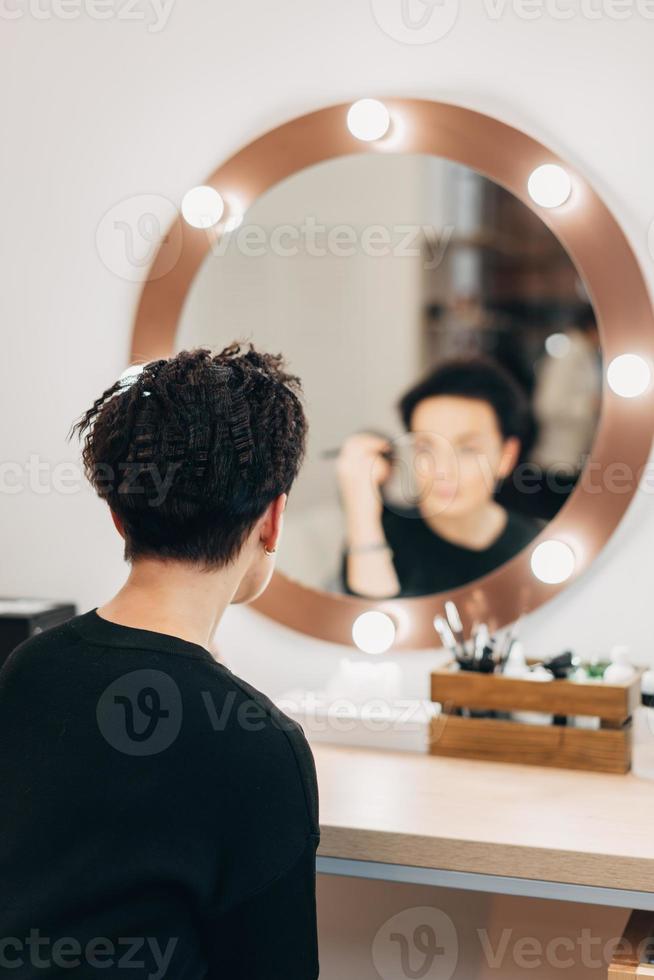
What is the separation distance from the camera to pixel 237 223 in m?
1.74

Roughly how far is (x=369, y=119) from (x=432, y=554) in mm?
668

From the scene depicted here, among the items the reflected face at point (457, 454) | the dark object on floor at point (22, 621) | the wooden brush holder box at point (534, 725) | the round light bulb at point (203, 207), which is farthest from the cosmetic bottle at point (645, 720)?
the round light bulb at point (203, 207)

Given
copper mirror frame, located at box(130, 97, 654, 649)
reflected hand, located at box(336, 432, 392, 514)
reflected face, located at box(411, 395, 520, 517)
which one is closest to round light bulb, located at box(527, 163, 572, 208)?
copper mirror frame, located at box(130, 97, 654, 649)

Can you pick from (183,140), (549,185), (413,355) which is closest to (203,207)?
(183,140)

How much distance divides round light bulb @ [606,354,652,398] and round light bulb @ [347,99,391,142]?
0.50 m

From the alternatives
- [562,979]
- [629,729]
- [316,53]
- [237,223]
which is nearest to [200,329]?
[237,223]

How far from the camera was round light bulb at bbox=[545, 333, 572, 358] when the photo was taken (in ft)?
5.17

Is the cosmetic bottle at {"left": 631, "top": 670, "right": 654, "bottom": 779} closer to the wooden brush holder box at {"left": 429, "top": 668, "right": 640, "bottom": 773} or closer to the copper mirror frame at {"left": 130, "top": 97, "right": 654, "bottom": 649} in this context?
the wooden brush holder box at {"left": 429, "top": 668, "right": 640, "bottom": 773}

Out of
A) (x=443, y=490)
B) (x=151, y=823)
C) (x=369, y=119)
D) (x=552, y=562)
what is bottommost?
(x=151, y=823)

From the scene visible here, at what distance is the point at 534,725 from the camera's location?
1.45 m

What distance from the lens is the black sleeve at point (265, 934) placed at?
894 mm

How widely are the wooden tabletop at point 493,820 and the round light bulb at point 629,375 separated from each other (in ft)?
1.77

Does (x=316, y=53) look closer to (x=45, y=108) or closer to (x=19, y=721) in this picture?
(x=45, y=108)

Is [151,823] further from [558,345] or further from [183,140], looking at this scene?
[183,140]
